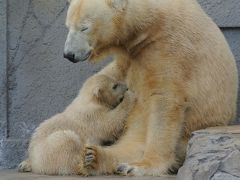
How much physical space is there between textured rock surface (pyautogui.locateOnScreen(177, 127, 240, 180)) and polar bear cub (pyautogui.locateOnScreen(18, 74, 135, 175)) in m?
0.94

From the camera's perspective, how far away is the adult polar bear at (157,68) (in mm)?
5059

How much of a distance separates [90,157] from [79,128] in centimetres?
42

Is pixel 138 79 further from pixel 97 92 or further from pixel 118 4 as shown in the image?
pixel 118 4

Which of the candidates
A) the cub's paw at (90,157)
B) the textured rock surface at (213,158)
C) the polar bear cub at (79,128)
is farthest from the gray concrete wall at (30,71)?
the textured rock surface at (213,158)

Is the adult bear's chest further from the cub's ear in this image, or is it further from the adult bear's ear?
the cub's ear

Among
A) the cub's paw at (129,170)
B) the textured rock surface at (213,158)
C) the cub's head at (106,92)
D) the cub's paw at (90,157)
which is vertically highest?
the cub's head at (106,92)

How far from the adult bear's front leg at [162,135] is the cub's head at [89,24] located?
0.56 meters

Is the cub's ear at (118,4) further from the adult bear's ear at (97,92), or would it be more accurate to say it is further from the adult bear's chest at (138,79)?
the adult bear's ear at (97,92)

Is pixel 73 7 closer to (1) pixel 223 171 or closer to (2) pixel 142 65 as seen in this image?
(2) pixel 142 65

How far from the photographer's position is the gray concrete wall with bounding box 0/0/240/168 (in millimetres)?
6238

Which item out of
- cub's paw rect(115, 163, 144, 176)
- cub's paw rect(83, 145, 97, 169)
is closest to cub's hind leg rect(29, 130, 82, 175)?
cub's paw rect(83, 145, 97, 169)

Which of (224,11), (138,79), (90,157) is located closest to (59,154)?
(90,157)

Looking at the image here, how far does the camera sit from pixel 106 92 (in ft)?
18.0

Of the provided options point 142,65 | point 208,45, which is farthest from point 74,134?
point 208,45
